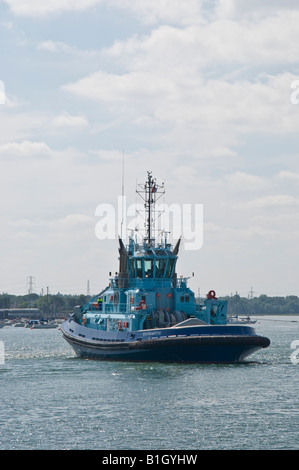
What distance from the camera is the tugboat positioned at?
52594 mm

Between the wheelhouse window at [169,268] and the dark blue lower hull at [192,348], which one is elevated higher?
the wheelhouse window at [169,268]

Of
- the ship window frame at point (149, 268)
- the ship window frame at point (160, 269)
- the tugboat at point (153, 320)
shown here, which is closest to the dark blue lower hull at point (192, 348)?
the tugboat at point (153, 320)

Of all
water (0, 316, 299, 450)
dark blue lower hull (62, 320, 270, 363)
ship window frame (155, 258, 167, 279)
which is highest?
ship window frame (155, 258, 167, 279)

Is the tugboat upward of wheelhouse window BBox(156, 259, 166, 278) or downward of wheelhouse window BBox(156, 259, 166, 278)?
downward

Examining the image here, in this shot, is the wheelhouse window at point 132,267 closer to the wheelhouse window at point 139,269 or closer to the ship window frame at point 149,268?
the wheelhouse window at point 139,269

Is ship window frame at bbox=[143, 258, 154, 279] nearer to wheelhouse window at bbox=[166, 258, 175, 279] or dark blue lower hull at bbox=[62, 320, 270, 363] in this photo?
wheelhouse window at bbox=[166, 258, 175, 279]

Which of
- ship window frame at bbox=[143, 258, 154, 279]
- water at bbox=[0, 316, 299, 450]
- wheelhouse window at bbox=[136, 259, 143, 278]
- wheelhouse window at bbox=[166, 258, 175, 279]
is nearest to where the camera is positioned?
water at bbox=[0, 316, 299, 450]

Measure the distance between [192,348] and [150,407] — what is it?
14900 mm

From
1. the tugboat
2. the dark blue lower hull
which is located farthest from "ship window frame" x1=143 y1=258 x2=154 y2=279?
the dark blue lower hull

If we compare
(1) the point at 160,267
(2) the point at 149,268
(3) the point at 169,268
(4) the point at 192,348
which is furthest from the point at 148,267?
(4) the point at 192,348

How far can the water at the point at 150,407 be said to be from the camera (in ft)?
98.8

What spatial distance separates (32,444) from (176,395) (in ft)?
43.3

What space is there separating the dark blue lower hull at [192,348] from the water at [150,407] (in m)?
0.77
